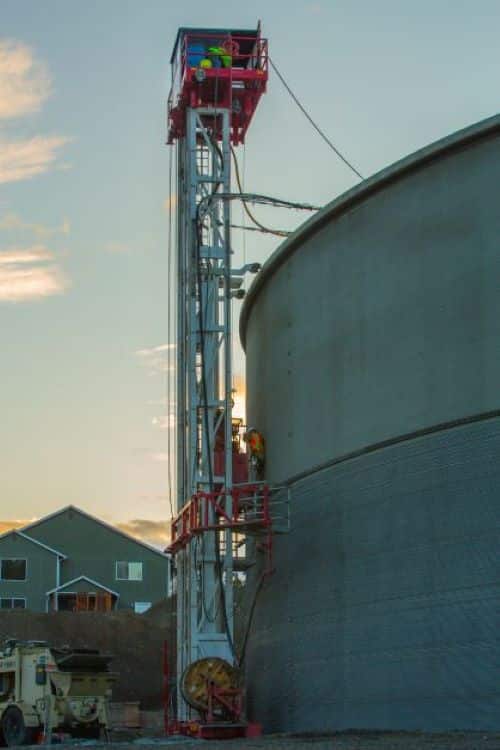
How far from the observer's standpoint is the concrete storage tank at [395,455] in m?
26.0

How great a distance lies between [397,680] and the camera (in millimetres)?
27141

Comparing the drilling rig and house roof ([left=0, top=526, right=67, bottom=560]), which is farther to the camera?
house roof ([left=0, top=526, right=67, bottom=560])

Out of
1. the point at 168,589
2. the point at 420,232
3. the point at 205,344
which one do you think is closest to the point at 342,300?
the point at 420,232

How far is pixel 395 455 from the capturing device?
28.2 meters

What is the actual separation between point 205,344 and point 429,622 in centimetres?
1194

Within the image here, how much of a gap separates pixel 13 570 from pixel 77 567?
364 centimetres

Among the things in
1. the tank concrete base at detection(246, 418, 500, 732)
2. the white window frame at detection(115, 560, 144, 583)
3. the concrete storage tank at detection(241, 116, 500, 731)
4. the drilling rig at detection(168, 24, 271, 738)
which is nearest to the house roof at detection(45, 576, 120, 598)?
the white window frame at detection(115, 560, 144, 583)

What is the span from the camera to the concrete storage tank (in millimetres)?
25969

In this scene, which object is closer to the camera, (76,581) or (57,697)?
(57,697)

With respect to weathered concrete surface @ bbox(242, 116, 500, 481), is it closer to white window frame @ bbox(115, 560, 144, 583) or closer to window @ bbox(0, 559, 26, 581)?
window @ bbox(0, 559, 26, 581)

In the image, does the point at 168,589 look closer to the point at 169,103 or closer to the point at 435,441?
the point at 169,103

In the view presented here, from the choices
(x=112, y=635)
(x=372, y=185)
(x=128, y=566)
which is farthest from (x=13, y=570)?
(x=372, y=185)

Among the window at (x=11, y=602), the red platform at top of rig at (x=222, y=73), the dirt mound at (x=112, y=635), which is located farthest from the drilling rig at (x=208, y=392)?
the window at (x=11, y=602)

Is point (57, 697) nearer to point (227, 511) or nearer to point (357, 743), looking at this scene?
point (227, 511)
